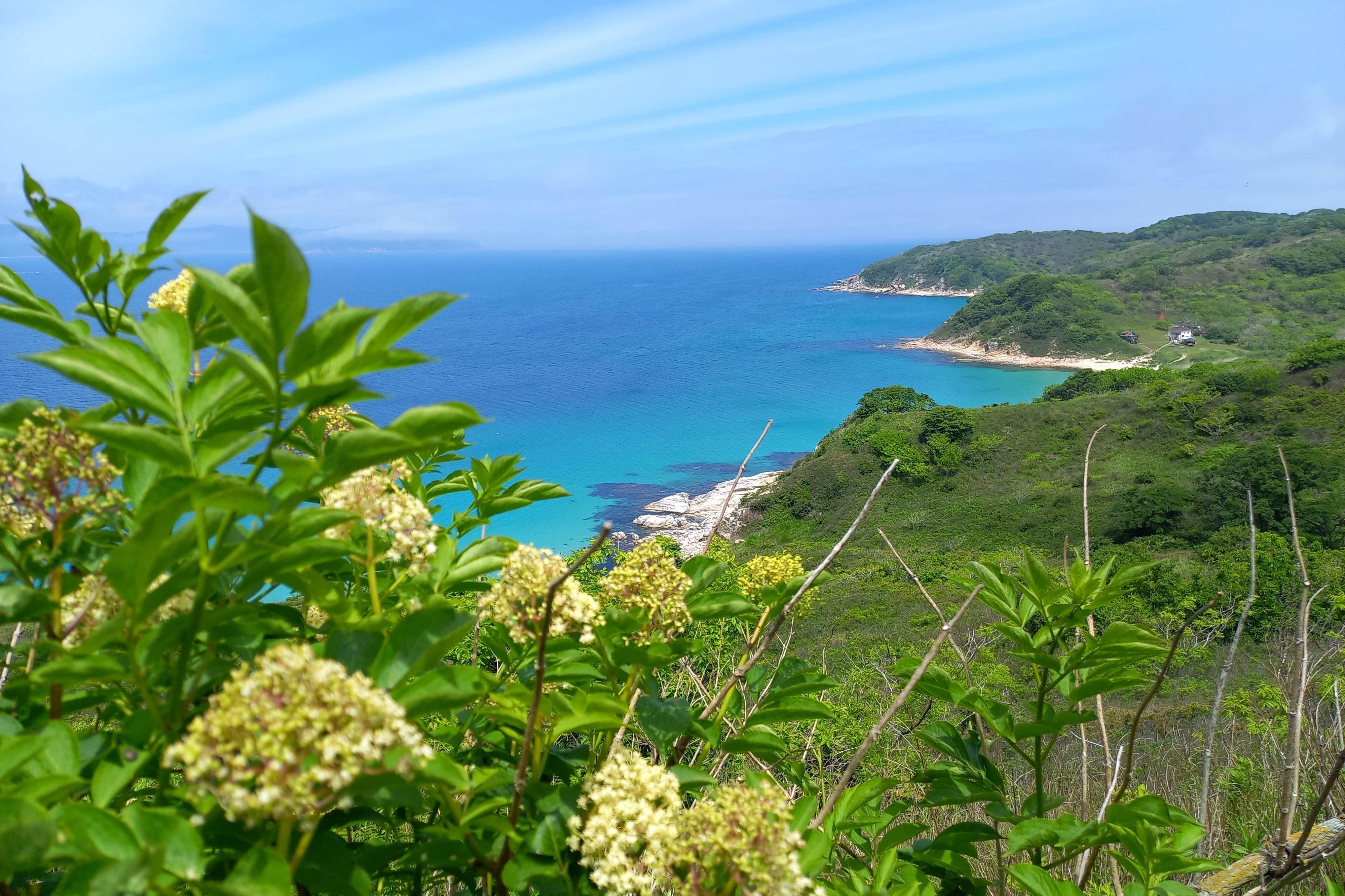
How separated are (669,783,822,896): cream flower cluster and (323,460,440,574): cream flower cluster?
642mm

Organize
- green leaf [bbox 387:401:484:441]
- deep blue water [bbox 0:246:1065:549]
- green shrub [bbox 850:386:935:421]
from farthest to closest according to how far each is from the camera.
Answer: green shrub [bbox 850:386:935:421] < deep blue water [bbox 0:246:1065:549] < green leaf [bbox 387:401:484:441]

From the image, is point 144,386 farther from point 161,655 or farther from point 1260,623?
point 1260,623

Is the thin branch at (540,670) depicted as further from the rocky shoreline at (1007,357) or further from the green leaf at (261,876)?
the rocky shoreline at (1007,357)

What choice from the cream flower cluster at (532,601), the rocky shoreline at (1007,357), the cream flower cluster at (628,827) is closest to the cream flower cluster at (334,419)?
the cream flower cluster at (532,601)

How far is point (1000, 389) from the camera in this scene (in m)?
74.8

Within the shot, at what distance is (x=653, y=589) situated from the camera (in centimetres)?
165

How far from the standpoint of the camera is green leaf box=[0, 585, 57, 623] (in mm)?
1062

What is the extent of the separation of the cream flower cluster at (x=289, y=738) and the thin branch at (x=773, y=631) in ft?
2.11

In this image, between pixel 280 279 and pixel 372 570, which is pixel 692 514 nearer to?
pixel 372 570

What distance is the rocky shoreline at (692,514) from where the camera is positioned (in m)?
38.7

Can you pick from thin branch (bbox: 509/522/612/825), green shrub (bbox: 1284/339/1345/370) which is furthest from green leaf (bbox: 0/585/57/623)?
green shrub (bbox: 1284/339/1345/370)

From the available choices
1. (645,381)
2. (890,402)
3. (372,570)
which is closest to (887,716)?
(372,570)

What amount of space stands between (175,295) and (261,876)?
1512mm

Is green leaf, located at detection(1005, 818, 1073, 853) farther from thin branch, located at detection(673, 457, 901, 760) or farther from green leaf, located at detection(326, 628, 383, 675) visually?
green leaf, located at detection(326, 628, 383, 675)
